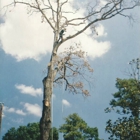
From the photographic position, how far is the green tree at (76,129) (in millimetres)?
41562

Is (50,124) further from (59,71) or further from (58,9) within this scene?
(58,9)

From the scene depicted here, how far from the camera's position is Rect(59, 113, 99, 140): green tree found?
136 ft

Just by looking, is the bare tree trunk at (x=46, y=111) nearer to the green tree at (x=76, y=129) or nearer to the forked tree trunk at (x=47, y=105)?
the forked tree trunk at (x=47, y=105)

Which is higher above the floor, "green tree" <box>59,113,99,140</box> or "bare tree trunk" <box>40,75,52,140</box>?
"green tree" <box>59,113,99,140</box>

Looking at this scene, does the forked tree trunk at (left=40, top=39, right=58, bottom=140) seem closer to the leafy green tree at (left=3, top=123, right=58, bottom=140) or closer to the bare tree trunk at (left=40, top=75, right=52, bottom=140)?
the bare tree trunk at (left=40, top=75, right=52, bottom=140)

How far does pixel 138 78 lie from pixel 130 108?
1.90m

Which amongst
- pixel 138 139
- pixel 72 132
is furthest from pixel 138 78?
pixel 72 132

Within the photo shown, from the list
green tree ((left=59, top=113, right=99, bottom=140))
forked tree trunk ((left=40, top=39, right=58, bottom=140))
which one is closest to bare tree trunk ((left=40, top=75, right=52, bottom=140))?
forked tree trunk ((left=40, top=39, right=58, bottom=140))

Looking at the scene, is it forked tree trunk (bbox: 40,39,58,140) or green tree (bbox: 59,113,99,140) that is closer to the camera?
forked tree trunk (bbox: 40,39,58,140)

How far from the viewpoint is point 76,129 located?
4203 centimetres

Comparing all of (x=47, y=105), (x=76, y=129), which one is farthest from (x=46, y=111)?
(x=76, y=129)

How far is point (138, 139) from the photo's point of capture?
11.9m

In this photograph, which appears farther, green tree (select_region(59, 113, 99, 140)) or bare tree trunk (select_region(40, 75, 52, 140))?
green tree (select_region(59, 113, 99, 140))

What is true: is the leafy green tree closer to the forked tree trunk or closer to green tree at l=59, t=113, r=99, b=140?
green tree at l=59, t=113, r=99, b=140
